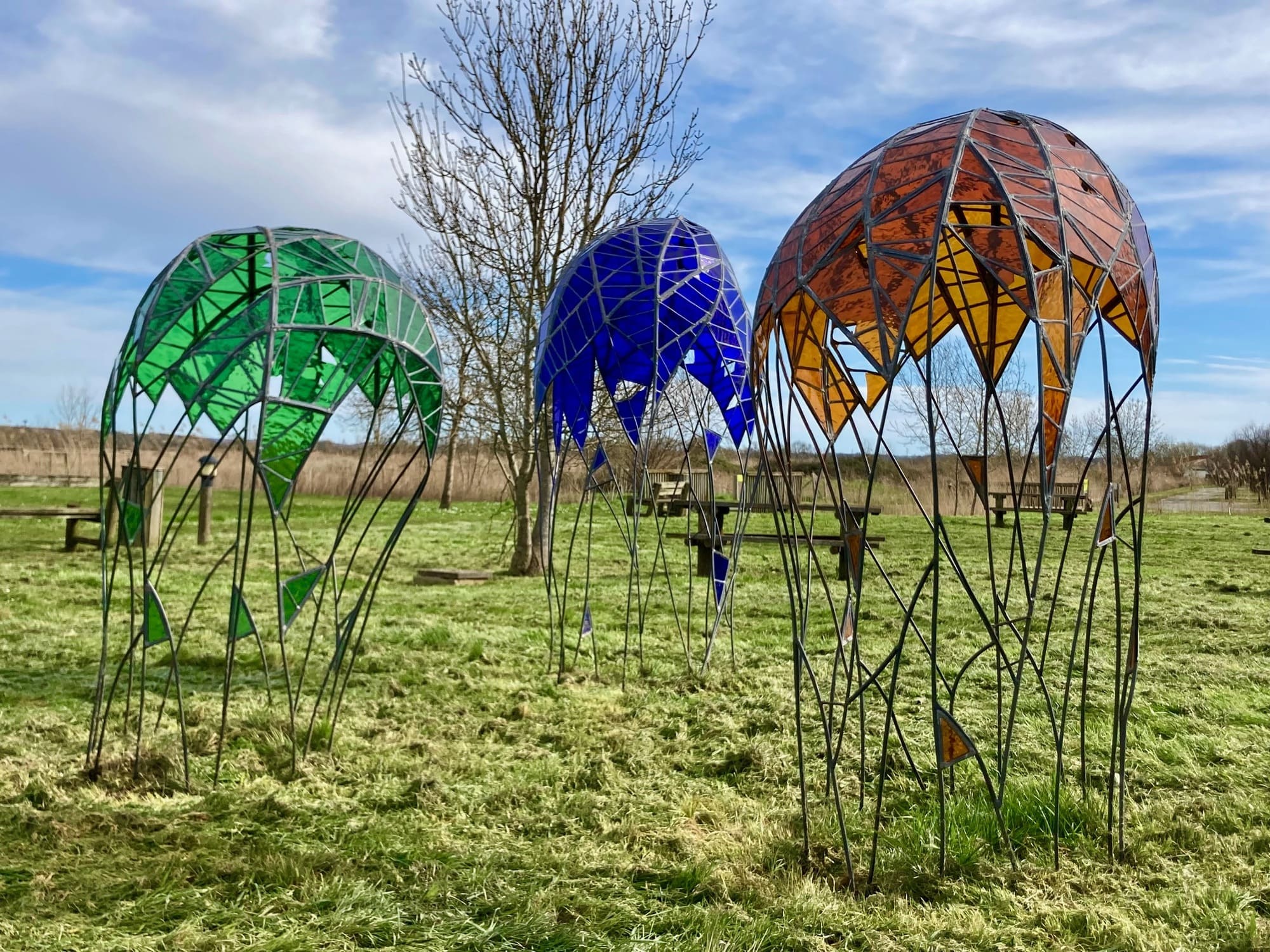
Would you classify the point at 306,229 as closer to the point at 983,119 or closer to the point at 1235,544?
the point at 983,119

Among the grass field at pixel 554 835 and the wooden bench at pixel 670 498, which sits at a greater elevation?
the wooden bench at pixel 670 498

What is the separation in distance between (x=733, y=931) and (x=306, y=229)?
9.76 feet

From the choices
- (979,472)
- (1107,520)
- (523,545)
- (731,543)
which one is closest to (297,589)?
(979,472)

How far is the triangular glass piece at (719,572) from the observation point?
589 cm

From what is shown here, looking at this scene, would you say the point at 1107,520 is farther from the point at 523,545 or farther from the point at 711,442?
the point at 523,545

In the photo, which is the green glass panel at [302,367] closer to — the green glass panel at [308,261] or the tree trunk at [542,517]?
the green glass panel at [308,261]

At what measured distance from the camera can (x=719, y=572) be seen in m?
5.95

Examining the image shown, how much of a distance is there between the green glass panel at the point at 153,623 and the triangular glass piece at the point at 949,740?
2.67 m

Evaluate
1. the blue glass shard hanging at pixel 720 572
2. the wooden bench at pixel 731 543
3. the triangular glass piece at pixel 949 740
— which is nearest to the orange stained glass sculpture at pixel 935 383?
the triangular glass piece at pixel 949 740

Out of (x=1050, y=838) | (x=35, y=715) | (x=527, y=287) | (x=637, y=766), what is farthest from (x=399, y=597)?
(x=1050, y=838)

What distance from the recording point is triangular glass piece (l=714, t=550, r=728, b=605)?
19.3ft

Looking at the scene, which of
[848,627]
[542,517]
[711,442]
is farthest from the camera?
[542,517]

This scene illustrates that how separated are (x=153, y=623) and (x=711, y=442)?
12.2 ft

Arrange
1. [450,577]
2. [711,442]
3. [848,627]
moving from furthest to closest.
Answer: [450,577] < [711,442] < [848,627]
